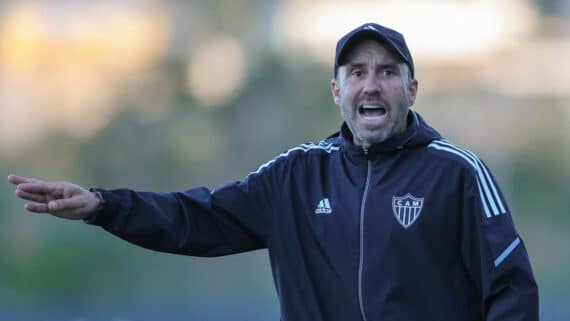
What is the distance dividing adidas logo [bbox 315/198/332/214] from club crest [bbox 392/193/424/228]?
0.75 feet

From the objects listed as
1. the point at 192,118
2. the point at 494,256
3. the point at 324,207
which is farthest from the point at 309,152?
the point at 192,118

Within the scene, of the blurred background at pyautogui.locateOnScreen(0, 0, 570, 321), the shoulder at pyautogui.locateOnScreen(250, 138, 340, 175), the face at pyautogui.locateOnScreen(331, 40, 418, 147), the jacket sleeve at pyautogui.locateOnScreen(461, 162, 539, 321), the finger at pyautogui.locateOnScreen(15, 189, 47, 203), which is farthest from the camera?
the blurred background at pyautogui.locateOnScreen(0, 0, 570, 321)

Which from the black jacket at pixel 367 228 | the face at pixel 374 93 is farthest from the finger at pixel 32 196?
the face at pixel 374 93

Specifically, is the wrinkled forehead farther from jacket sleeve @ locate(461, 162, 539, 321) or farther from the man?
jacket sleeve @ locate(461, 162, 539, 321)

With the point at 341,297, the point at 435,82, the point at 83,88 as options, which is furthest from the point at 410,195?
the point at 83,88

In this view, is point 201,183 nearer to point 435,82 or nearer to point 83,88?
point 83,88

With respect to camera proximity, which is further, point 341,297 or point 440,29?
point 440,29

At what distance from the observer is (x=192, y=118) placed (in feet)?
21.1

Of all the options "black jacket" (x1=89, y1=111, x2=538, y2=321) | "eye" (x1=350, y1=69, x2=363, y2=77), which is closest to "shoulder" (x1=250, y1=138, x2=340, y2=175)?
"black jacket" (x1=89, y1=111, x2=538, y2=321)

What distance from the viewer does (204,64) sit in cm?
639

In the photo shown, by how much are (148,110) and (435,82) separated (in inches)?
72.3

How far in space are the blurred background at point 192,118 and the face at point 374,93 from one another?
10.7ft

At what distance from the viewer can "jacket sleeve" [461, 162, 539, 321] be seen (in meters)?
2.68

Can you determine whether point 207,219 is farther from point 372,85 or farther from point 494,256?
point 494,256
